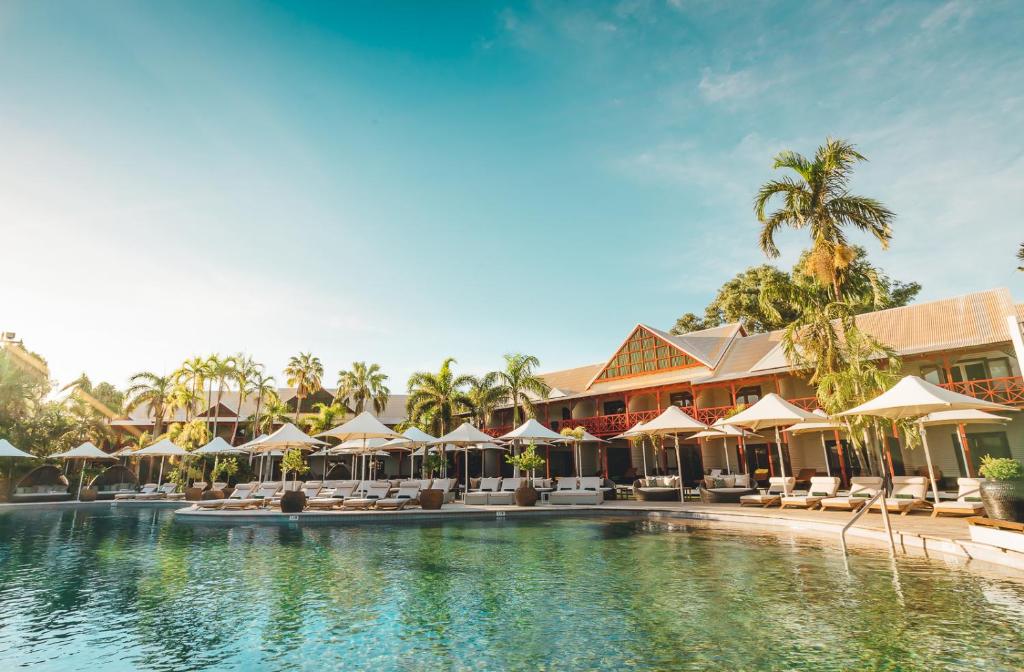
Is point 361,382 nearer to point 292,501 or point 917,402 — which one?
point 292,501

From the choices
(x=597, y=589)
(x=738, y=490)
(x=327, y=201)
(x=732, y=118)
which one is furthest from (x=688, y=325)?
(x=597, y=589)

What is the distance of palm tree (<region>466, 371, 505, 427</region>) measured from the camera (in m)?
29.0

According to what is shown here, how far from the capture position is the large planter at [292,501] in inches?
647

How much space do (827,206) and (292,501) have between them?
18.5 metres

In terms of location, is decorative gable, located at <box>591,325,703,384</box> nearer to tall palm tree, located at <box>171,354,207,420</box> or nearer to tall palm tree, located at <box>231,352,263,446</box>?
tall palm tree, located at <box>231,352,263,446</box>

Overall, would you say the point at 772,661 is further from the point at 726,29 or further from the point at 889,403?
the point at 726,29

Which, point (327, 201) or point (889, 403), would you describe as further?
point (327, 201)

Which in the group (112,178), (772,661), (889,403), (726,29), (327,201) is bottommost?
(772,661)

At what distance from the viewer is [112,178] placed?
36.3 ft

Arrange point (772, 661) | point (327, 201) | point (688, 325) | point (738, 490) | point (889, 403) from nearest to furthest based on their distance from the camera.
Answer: point (772, 661)
point (889, 403)
point (327, 201)
point (738, 490)
point (688, 325)

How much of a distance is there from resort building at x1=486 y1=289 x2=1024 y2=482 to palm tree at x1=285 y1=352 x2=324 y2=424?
1558 cm

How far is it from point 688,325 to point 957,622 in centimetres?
3852

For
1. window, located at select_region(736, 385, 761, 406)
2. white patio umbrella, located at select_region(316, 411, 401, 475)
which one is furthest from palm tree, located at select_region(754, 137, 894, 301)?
white patio umbrella, located at select_region(316, 411, 401, 475)

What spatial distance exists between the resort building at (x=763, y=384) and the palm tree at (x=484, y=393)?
8.64ft
